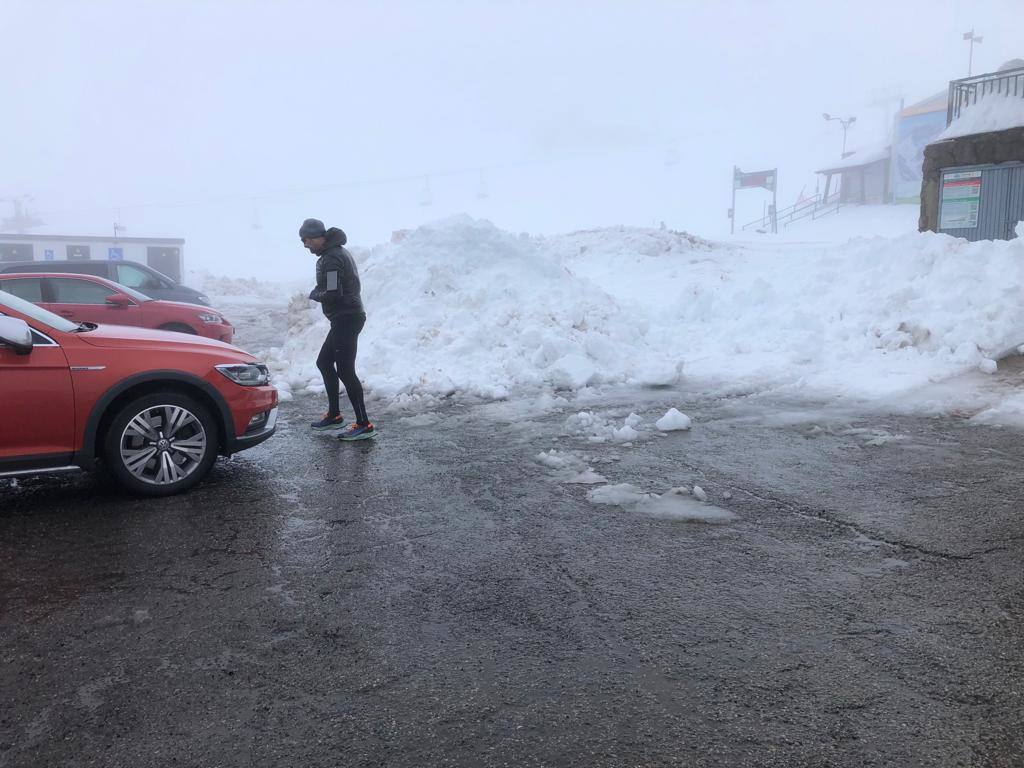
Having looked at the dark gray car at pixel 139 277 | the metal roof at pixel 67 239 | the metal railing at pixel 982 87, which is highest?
the metal railing at pixel 982 87

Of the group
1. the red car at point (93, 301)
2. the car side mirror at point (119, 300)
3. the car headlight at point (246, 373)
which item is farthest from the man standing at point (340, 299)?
the car side mirror at point (119, 300)

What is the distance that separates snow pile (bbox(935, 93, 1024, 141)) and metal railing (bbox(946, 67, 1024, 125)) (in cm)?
30

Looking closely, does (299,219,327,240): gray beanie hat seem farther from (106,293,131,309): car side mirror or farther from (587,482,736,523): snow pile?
(106,293,131,309): car side mirror

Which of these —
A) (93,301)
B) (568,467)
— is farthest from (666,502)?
(93,301)

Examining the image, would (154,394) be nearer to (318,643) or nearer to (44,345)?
(44,345)

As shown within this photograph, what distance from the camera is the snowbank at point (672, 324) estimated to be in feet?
31.2

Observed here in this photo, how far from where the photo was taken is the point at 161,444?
5.36 meters

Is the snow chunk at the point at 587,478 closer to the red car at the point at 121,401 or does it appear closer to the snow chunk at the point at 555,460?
the snow chunk at the point at 555,460

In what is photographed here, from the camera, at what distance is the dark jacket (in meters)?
7.09

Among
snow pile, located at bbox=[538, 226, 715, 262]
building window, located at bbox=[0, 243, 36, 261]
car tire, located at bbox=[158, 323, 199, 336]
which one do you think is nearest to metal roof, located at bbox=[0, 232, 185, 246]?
building window, located at bbox=[0, 243, 36, 261]

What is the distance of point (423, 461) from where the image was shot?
6371 millimetres

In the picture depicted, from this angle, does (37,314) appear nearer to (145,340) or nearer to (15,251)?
(145,340)

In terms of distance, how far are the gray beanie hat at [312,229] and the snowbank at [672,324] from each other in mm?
2701

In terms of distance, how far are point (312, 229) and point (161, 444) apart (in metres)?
2.70
